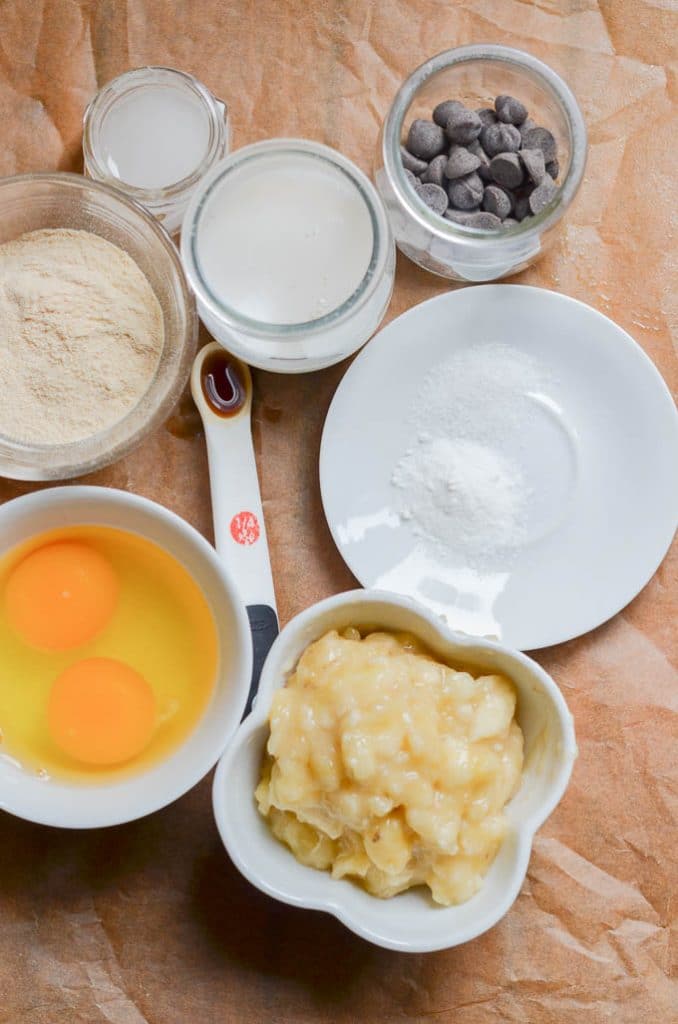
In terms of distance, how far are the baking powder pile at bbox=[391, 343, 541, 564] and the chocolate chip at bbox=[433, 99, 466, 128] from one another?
0.32m

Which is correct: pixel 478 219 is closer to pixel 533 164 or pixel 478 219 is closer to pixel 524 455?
pixel 533 164

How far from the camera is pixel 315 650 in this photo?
3.61ft

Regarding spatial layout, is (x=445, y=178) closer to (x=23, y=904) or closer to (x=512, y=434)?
(x=512, y=434)

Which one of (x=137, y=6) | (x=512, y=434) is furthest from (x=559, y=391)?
(x=137, y=6)

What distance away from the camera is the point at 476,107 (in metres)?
1.31

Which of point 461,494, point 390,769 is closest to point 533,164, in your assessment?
point 461,494

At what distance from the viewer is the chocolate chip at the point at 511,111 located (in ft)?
4.14

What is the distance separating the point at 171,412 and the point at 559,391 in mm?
546

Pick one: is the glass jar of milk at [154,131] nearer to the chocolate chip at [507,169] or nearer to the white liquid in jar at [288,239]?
the white liquid in jar at [288,239]

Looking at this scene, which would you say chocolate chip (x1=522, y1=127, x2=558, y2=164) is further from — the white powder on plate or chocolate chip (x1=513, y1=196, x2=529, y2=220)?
the white powder on plate

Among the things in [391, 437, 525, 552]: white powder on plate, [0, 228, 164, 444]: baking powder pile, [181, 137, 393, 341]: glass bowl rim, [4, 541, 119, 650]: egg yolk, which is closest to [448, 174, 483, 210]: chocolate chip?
[181, 137, 393, 341]: glass bowl rim

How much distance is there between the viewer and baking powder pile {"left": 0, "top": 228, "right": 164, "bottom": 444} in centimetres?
117

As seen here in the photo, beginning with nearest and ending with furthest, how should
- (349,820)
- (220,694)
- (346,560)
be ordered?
A: 1. (349,820)
2. (220,694)
3. (346,560)

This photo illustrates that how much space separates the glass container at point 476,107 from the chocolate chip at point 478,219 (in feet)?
0.06
